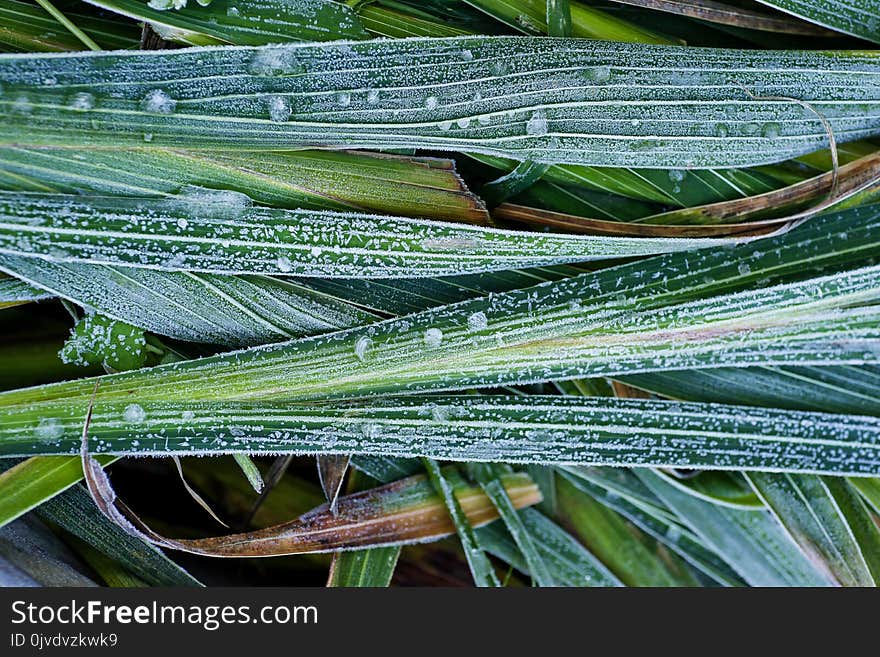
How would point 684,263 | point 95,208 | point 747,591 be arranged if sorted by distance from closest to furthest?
point 95,208
point 684,263
point 747,591

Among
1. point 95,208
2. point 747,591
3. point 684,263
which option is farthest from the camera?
point 747,591

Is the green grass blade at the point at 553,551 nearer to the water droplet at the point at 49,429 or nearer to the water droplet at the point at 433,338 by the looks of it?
the water droplet at the point at 433,338

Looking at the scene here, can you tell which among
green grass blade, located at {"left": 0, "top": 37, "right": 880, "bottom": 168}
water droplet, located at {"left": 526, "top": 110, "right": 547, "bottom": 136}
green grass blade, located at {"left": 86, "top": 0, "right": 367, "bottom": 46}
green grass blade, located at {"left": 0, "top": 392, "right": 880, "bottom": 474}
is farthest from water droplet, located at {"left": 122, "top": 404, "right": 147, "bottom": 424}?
water droplet, located at {"left": 526, "top": 110, "right": 547, "bottom": 136}

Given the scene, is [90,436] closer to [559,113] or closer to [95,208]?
[95,208]

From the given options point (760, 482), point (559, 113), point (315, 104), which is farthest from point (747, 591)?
point (315, 104)

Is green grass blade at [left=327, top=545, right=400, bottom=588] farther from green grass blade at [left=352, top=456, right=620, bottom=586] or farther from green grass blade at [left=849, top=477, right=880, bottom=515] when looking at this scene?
green grass blade at [left=849, top=477, right=880, bottom=515]
